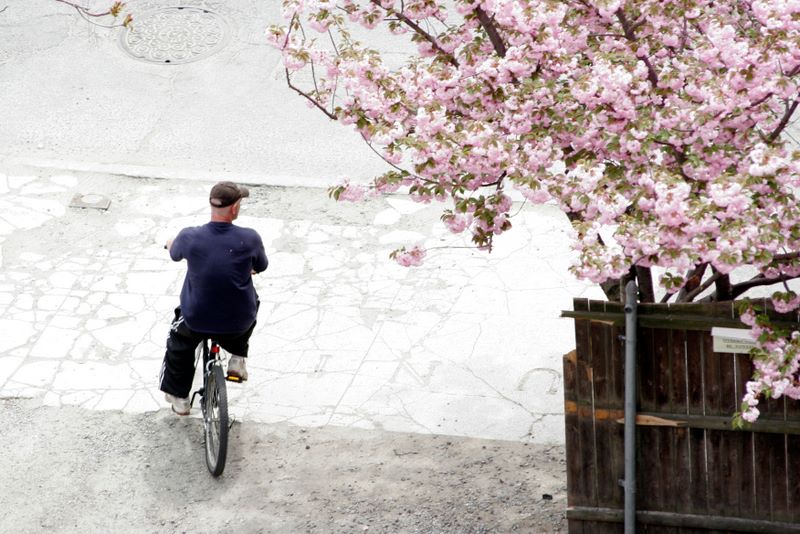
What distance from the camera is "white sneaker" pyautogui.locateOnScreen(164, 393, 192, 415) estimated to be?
8.32m

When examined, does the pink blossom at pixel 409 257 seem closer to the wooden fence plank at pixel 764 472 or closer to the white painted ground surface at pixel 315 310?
the white painted ground surface at pixel 315 310

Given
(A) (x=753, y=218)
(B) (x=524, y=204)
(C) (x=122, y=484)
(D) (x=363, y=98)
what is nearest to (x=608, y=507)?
(A) (x=753, y=218)

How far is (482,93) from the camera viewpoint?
6367mm

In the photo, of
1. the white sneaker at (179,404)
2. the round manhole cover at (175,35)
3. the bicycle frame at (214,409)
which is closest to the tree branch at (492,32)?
the bicycle frame at (214,409)

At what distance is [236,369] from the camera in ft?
26.2

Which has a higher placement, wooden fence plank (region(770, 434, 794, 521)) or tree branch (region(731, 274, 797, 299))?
tree branch (region(731, 274, 797, 299))

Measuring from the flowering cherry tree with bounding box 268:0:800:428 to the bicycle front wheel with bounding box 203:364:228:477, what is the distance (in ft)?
5.19

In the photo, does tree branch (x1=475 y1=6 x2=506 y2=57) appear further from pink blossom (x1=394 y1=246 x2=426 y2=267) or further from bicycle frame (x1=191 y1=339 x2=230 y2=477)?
bicycle frame (x1=191 y1=339 x2=230 y2=477)

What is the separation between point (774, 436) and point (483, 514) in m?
1.93

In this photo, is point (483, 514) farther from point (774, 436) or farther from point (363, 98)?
point (363, 98)

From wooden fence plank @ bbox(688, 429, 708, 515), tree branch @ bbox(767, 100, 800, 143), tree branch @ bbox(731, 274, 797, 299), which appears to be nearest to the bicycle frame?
wooden fence plank @ bbox(688, 429, 708, 515)

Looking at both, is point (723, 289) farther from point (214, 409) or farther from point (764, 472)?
point (214, 409)

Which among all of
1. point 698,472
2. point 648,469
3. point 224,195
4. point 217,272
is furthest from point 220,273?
point 698,472

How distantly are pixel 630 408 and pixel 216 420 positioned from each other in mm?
2855
